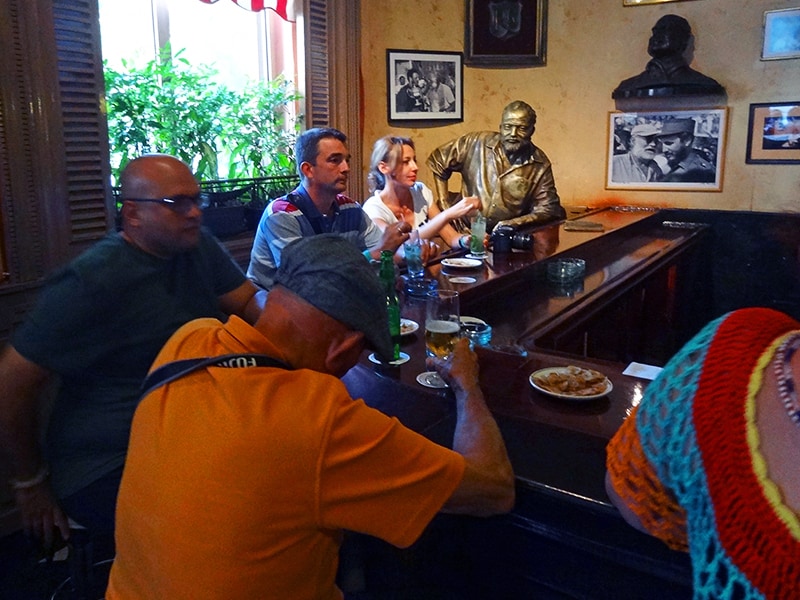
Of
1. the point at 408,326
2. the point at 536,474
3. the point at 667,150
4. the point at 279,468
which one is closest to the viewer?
the point at 279,468

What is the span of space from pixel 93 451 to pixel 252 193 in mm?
2584

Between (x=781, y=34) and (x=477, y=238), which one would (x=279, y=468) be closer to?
(x=477, y=238)

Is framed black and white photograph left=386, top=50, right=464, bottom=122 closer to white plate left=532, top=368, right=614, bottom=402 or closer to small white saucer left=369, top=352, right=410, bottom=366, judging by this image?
small white saucer left=369, top=352, right=410, bottom=366

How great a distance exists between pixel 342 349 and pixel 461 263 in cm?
188

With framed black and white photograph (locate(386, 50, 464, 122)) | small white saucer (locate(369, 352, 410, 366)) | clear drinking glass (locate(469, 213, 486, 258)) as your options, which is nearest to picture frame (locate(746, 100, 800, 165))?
framed black and white photograph (locate(386, 50, 464, 122))

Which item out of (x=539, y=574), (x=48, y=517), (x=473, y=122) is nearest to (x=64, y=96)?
(x=48, y=517)

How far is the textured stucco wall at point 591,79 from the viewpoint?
4832 millimetres

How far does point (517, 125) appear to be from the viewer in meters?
4.38

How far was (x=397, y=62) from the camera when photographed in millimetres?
5195

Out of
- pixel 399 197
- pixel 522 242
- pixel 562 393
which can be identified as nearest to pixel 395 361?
pixel 562 393

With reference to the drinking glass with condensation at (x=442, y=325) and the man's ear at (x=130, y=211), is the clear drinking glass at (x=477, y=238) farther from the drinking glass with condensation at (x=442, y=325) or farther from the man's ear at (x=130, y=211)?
the man's ear at (x=130, y=211)

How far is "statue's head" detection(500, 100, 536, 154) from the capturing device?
14.4 feet

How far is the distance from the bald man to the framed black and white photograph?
376 cm

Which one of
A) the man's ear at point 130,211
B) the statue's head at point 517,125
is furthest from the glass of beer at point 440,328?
the statue's head at point 517,125
